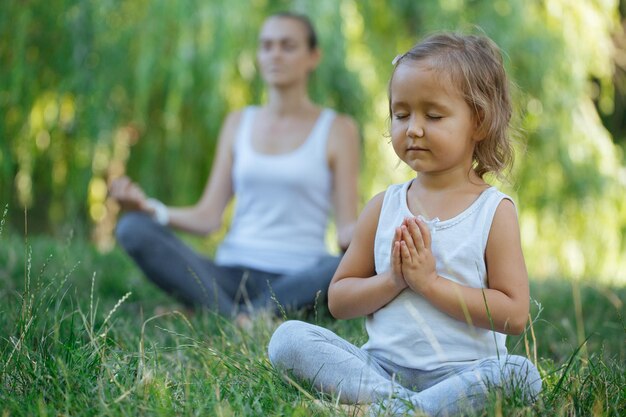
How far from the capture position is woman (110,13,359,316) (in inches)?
122

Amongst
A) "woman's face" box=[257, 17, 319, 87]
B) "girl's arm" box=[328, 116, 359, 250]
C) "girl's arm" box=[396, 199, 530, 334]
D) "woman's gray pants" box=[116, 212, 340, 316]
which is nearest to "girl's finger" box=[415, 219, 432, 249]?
"girl's arm" box=[396, 199, 530, 334]

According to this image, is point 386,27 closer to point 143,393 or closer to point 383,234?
point 383,234

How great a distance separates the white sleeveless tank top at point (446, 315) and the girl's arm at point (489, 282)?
24 millimetres

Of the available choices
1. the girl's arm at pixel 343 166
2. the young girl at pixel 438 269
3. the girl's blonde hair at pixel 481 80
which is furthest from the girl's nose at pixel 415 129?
the girl's arm at pixel 343 166

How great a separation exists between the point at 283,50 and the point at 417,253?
1914 mm

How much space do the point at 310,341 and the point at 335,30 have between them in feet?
9.54

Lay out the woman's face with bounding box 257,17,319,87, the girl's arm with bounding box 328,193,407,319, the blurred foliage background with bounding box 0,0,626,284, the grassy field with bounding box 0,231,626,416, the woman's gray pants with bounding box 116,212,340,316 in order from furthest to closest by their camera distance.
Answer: the blurred foliage background with bounding box 0,0,626,284 → the woman's face with bounding box 257,17,319,87 → the woman's gray pants with bounding box 116,212,340,316 → the girl's arm with bounding box 328,193,407,319 → the grassy field with bounding box 0,231,626,416

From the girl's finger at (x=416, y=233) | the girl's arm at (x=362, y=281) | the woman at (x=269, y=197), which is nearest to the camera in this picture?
the girl's finger at (x=416, y=233)

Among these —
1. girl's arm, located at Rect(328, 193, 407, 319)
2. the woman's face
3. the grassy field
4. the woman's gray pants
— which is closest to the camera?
the grassy field

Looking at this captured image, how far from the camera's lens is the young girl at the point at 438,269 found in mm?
1651

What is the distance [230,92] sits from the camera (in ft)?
15.1

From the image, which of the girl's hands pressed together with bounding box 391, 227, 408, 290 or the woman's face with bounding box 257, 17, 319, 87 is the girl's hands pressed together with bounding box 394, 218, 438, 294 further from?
the woman's face with bounding box 257, 17, 319, 87

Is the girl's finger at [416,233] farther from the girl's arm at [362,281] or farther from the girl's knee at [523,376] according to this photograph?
the girl's knee at [523,376]

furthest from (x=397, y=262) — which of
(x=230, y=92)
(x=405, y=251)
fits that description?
(x=230, y=92)
